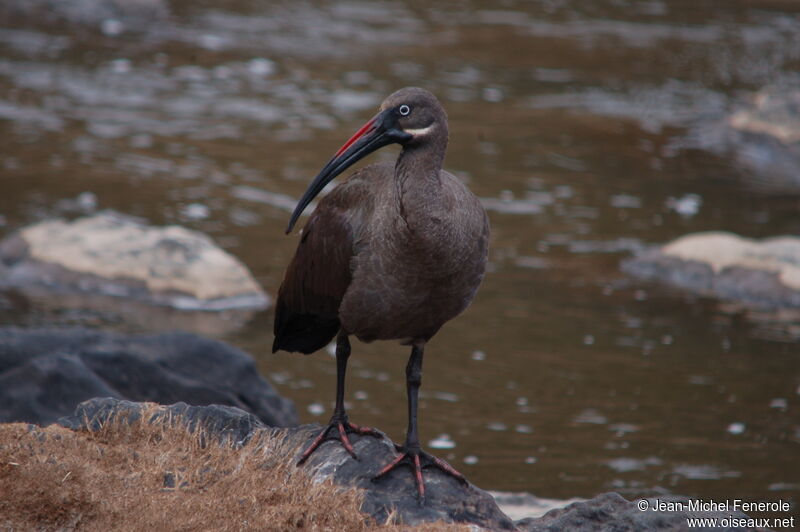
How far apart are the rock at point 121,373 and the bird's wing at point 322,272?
4.07 ft

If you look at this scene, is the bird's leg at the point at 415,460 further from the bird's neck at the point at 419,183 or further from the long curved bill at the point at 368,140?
the long curved bill at the point at 368,140

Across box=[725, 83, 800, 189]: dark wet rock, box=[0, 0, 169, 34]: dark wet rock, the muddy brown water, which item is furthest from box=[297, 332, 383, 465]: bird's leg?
box=[0, 0, 169, 34]: dark wet rock

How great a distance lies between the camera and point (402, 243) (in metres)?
5.75

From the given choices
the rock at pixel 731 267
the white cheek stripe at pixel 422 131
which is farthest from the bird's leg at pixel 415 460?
the rock at pixel 731 267

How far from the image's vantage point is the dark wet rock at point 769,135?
17.8 m

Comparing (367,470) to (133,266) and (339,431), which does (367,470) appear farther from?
(133,266)

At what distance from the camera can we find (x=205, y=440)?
233 inches

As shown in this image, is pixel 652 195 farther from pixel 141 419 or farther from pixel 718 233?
pixel 141 419

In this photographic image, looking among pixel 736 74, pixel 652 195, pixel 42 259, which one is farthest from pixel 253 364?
pixel 736 74

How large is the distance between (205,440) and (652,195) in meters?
11.4

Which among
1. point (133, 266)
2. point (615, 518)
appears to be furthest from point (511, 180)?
point (615, 518)

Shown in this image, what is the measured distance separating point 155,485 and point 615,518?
2255mm

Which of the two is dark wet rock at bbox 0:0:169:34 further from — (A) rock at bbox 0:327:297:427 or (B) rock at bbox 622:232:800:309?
(A) rock at bbox 0:327:297:427

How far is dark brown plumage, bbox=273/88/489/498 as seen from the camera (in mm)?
5746
